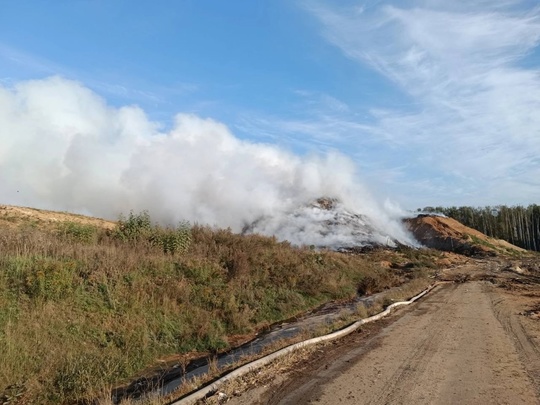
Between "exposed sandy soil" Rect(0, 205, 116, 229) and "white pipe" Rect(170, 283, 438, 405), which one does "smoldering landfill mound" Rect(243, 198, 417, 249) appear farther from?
"white pipe" Rect(170, 283, 438, 405)

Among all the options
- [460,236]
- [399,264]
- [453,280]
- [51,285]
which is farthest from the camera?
[460,236]

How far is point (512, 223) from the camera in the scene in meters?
110

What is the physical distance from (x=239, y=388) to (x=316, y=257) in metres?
21.6

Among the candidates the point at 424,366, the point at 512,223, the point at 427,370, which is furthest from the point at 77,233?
the point at 512,223

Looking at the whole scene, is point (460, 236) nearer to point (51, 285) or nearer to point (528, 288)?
point (528, 288)

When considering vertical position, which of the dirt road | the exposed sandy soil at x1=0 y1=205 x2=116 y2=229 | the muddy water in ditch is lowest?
the muddy water in ditch

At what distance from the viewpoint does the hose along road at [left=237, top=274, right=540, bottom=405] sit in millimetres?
6696

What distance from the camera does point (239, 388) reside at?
714 centimetres

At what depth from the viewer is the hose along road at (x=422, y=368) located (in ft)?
22.0

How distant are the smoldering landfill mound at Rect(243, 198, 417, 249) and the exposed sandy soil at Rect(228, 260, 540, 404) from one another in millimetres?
35285

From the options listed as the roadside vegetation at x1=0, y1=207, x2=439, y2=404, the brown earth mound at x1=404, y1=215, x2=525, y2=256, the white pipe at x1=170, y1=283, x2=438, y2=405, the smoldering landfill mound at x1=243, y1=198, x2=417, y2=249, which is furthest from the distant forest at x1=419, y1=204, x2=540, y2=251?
the white pipe at x1=170, y1=283, x2=438, y2=405

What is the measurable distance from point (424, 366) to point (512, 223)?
116923 millimetres

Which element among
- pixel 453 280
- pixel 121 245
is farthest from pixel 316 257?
pixel 121 245

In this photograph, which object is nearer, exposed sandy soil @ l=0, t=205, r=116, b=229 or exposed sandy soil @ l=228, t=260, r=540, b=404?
exposed sandy soil @ l=228, t=260, r=540, b=404
